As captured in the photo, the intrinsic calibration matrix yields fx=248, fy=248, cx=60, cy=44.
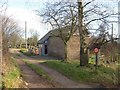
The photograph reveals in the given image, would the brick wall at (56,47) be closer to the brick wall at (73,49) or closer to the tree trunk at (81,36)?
the brick wall at (73,49)

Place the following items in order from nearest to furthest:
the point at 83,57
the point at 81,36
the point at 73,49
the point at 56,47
→ the point at 81,36, the point at 83,57, the point at 73,49, the point at 56,47

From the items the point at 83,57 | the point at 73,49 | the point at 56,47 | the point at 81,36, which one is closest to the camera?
the point at 81,36

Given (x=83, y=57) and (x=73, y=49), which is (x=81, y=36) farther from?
(x=73, y=49)

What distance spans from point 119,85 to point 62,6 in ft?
39.8

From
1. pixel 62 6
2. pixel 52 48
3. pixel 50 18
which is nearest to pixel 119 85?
pixel 62 6

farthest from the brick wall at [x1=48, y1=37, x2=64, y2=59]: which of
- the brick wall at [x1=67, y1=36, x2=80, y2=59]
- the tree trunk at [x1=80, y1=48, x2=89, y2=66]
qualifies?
the tree trunk at [x1=80, y1=48, x2=89, y2=66]

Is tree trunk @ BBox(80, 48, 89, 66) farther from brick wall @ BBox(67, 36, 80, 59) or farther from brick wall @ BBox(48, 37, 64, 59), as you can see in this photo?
brick wall @ BBox(48, 37, 64, 59)

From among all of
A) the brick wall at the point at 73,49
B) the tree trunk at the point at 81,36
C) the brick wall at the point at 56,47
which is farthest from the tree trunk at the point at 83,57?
the brick wall at the point at 56,47

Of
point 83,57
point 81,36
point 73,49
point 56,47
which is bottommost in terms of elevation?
point 83,57

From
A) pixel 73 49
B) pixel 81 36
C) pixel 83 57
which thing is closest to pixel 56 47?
pixel 73 49

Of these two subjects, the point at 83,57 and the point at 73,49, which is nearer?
the point at 83,57

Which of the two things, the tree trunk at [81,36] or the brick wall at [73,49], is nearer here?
the tree trunk at [81,36]

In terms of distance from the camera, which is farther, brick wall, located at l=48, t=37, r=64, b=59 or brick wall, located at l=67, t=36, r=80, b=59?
brick wall, located at l=48, t=37, r=64, b=59

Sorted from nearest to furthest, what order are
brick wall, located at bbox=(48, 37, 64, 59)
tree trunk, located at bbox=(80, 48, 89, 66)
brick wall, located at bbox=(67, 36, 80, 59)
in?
tree trunk, located at bbox=(80, 48, 89, 66), brick wall, located at bbox=(67, 36, 80, 59), brick wall, located at bbox=(48, 37, 64, 59)
